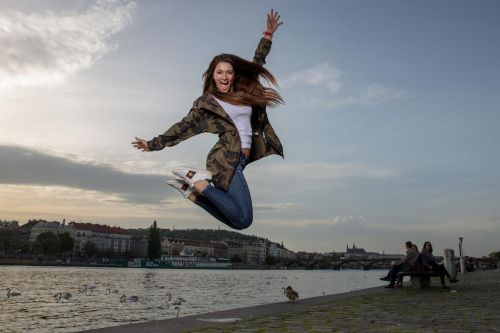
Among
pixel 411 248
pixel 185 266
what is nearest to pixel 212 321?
pixel 411 248

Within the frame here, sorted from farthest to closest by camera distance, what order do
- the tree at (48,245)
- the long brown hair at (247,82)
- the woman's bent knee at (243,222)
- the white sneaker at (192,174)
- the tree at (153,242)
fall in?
the tree at (153,242) → the tree at (48,245) → the long brown hair at (247,82) → the woman's bent knee at (243,222) → the white sneaker at (192,174)

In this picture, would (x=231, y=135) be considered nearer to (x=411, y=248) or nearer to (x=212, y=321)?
(x=212, y=321)

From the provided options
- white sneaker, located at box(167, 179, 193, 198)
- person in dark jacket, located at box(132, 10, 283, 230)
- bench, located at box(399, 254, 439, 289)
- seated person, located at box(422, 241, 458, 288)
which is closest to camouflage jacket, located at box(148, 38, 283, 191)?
person in dark jacket, located at box(132, 10, 283, 230)

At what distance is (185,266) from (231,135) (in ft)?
662

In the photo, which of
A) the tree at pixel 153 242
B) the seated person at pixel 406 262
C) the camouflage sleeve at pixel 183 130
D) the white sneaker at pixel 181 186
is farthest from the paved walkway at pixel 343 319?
the tree at pixel 153 242

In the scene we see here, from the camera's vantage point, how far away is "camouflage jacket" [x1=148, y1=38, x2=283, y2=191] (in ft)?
16.0

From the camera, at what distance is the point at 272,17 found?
608 centimetres

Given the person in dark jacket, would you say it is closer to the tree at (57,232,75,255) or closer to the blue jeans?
the blue jeans

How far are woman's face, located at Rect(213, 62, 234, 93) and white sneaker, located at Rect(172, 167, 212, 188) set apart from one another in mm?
1092

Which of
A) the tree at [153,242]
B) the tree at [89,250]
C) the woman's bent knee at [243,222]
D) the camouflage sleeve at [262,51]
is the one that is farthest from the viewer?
the tree at [89,250]

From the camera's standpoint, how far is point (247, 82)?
5.43m

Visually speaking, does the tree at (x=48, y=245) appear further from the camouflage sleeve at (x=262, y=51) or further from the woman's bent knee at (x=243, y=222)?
the woman's bent knee at (x=243, y=222)

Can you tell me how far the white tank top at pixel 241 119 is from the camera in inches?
200

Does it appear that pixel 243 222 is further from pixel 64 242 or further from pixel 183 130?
pixel 64 242
